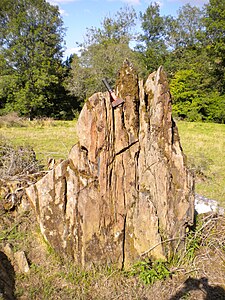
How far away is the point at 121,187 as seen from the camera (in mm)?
3566

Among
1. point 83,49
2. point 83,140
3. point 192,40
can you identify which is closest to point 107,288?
point 83,140

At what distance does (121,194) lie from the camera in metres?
3.56

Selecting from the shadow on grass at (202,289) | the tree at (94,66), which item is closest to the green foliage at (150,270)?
the shadow on grass at (202,289)

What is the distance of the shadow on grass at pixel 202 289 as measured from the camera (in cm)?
327

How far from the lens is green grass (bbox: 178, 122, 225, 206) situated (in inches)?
277

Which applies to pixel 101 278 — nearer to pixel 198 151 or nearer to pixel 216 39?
pixel 198 151

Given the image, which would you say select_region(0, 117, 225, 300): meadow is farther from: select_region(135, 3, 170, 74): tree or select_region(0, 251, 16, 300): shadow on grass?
select_region(135, 3, 170, 74): tree

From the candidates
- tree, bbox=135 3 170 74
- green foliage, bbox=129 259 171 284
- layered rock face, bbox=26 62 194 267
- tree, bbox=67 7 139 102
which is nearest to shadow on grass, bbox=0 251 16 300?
layered rock face, bbox=26 62 194 267

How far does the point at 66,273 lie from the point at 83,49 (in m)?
27.9

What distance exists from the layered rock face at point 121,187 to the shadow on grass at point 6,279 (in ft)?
1.75

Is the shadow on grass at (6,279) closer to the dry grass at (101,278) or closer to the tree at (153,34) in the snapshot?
the dry grass at (101,278)

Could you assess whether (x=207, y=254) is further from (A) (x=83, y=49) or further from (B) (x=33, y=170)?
(A) (x=83, y=49)

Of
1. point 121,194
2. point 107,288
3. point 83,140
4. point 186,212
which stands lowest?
point 107,288

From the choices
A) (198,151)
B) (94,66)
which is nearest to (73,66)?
(94,66)
